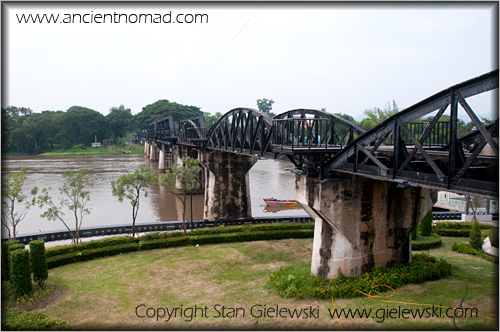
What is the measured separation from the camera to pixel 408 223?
613 inches

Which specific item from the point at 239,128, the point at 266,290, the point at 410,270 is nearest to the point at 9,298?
the point at 266,290

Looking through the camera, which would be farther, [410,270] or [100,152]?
[100,152]

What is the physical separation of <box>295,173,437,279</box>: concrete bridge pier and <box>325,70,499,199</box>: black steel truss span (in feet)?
4.23

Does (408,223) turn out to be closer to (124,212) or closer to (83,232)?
(83,232)

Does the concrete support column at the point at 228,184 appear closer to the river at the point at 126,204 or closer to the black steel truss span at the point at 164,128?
the river at the point at 126,204

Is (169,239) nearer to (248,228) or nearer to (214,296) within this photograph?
(248,228)

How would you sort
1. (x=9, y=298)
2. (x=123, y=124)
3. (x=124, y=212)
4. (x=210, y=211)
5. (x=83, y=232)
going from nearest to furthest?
1. (x=9, y=298)
2. (x=83, y=232)
3. (x=210, y=211)
4. (x=124, y=212)
5. (x=123, y=124)

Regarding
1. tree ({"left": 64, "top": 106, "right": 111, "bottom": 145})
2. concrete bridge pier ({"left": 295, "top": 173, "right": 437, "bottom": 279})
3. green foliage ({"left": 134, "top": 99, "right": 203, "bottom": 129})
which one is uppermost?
green foliage ({"left": 134, "top": 99, "right": 203, "bottom": 129})

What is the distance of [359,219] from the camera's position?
14.7 meters

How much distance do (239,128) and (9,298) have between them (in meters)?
17.3

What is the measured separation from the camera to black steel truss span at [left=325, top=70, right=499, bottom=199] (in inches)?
324

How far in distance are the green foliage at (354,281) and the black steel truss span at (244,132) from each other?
26.2 feet

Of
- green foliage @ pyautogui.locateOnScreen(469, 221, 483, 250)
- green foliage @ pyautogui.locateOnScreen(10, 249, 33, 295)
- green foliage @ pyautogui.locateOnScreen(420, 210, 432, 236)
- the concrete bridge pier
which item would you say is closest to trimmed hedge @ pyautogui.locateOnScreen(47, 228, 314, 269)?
green foliage @ pyautogui.locateOnScreen(10, 249, 33, 295)

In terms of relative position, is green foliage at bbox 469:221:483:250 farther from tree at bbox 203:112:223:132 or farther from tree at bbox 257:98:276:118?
tree at bbox 257:98:276:118
